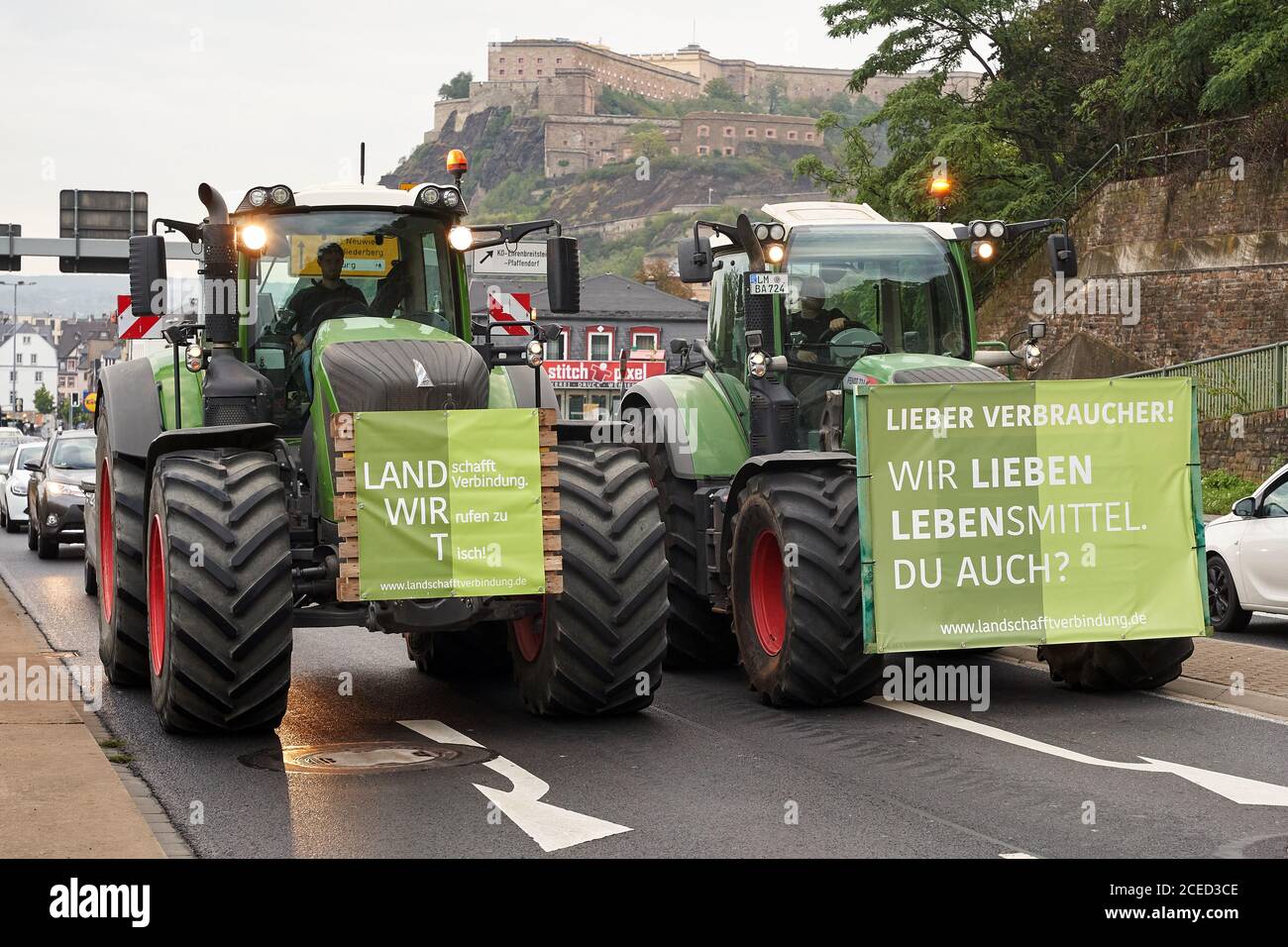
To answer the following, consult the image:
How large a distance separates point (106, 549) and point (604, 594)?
390 cm

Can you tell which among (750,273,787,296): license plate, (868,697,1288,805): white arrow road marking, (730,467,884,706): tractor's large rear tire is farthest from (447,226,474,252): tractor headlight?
(868,697,1288,805): white arrow road marking

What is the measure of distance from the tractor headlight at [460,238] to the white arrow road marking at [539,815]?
3.32m

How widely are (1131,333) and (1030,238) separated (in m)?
5.00

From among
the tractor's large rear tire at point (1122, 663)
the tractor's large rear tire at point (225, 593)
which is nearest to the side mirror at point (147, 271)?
the tractor's large rear tire at point (225, 593)

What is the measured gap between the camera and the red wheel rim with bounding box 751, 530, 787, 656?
11164 millimetres

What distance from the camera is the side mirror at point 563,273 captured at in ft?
35.8

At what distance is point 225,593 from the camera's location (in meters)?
9.16

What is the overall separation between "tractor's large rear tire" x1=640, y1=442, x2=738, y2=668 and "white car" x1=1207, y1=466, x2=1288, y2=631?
15.3 feet

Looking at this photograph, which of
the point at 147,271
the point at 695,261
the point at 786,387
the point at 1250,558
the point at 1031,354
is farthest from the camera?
the point at 1250,558

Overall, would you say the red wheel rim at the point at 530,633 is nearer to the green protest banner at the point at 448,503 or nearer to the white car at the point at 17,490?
the green protest banner at the point at 448,503

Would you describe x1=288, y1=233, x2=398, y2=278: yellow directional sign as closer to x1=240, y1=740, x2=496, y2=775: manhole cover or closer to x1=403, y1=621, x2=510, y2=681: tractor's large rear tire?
x1=403, y1=621, x2=510, y2=681: tractor's large rear tire

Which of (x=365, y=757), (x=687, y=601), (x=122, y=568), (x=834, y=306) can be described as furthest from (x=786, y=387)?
(x=122, y=568)

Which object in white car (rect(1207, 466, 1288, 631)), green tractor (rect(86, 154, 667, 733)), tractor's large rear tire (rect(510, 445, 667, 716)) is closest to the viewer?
green tractor (rect(86, 154, 667, 733))

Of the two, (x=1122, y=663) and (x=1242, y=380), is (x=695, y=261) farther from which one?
(x=1242, y=380)
